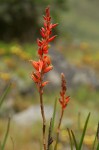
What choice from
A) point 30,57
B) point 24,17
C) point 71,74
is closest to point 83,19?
point 24,17

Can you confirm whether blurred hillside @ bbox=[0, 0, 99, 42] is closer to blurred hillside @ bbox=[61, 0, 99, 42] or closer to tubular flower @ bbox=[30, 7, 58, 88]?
tubular flower @ bbox=[30, 7, 58, 88]

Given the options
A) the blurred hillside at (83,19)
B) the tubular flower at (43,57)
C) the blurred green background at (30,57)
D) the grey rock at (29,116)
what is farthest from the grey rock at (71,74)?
the blurred hillside at (83,19)

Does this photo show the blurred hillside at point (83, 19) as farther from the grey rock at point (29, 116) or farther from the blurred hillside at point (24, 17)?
the grey rock at point (29, 116)

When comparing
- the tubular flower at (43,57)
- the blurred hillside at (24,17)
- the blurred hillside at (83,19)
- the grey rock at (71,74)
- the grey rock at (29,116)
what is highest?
the blurred hillside at (83,19)

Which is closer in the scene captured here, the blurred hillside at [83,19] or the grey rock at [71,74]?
the grey rock at [71,74]

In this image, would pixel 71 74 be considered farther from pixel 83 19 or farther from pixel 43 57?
pixel 83 19

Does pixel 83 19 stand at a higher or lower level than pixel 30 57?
higher

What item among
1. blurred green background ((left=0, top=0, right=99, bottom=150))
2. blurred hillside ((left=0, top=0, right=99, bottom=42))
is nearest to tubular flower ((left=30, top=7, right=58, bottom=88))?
blurred green background ((left=0, top=0, right=99, bottom=150))

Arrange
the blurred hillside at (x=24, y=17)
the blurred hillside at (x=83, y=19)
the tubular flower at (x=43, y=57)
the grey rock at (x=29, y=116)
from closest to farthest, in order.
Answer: the tubular flower at (x=43, y=57) → the grey rock at (x=29, y=116) → the blurred hillside at (x=24, y=17) → the blurred hillside at (x=83, y=19)
